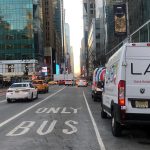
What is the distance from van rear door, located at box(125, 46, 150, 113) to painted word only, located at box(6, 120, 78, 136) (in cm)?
258

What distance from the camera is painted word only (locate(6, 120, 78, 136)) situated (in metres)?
13.3

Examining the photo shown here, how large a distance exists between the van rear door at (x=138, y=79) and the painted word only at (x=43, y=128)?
→ 2578 millimetres

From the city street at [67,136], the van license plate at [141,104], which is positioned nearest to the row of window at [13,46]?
the city street at [67,136]

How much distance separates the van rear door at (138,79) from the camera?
37.7 feet

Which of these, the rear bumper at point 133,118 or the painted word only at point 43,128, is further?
the painted word only at point 43,128

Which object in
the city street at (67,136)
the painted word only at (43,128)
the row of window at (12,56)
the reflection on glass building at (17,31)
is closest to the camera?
the city street at (67,136)

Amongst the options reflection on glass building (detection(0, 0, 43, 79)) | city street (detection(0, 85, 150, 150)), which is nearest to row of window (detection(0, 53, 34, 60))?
reflection on glass building (detection(0, 0, 43, 79))

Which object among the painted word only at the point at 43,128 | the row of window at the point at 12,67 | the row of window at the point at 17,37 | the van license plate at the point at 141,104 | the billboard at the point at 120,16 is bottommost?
the row of window at the point at 12,67

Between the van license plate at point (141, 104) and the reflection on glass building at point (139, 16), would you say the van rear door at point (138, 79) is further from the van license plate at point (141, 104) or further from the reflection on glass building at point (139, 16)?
the reflection on glass building at point (139, 16)

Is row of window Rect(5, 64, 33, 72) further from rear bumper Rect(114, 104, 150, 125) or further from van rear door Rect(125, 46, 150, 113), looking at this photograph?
rear bumper Rect(114, 104, 150, 125)

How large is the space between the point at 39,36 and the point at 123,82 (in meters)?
145

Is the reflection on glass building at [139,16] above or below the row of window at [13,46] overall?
above

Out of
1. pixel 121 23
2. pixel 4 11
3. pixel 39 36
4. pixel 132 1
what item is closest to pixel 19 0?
pixel 4 11

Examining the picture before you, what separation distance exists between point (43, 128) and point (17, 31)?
437ft
